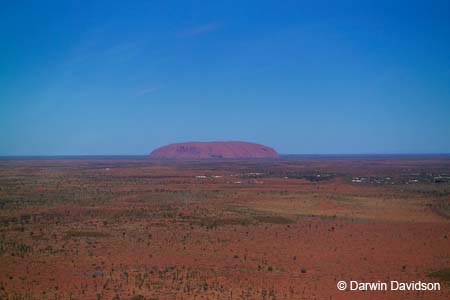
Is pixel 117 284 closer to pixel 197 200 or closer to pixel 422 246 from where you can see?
pixel 422 246

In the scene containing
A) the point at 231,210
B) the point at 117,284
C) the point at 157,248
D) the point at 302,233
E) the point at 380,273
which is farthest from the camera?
the point at 231,210

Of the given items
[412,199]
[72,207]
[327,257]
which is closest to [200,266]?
[327,257]

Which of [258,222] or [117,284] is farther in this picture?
[258,222]

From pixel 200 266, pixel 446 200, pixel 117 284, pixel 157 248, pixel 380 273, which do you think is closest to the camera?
pixel 117 284

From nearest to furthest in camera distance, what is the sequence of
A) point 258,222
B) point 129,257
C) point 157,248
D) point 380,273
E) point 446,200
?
point 380,273
point 129,257
point 157,248
point 258,222
point 446,200

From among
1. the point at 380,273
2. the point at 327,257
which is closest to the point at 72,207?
the point at 327,257

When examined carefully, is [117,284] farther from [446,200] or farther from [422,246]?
[446,200]

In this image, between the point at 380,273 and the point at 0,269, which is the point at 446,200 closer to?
the point at 380,273

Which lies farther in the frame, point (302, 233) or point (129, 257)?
point (302, 233)

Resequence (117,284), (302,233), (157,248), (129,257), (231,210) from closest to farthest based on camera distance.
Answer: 1. (117,284)
2. (129,257)
3. (157,248)
4. (302,233)
5. (231,210)
